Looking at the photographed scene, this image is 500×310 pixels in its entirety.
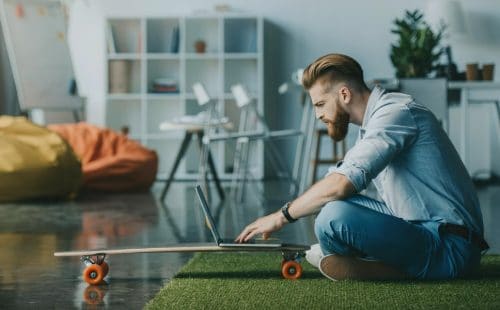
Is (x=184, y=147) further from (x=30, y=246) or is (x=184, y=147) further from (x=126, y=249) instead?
(x=126, y=249)

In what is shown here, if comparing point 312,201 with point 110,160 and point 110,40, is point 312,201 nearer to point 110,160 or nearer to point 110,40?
point 110,160

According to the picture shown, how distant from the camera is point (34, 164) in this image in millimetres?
6961

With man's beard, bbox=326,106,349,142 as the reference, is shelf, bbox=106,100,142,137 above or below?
below

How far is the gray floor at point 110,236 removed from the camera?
2.94 m

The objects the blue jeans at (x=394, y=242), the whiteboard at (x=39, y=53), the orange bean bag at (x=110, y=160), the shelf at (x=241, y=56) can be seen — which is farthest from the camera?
the shelf at (x=241, y=56)

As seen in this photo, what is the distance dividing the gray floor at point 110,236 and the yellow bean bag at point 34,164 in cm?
22

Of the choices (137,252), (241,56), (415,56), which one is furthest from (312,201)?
(241,56)

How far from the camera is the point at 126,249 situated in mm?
3098

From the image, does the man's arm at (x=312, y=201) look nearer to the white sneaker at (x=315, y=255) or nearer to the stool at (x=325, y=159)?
the white sneaker at (x=315, y=255)

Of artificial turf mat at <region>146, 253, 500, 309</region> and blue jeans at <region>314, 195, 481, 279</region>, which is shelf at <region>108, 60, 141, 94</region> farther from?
blue jeans at <region>314, 195, 481, 279</region>

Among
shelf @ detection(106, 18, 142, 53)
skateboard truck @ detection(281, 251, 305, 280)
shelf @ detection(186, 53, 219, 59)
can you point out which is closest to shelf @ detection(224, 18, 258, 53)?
shelf @ detection(186, 53, 219, 59)

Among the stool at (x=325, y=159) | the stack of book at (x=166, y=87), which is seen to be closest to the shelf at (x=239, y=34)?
the stack of book at (x=166, y=87)

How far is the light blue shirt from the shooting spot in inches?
110

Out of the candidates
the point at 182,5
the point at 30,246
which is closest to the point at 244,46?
the point at 182,5
